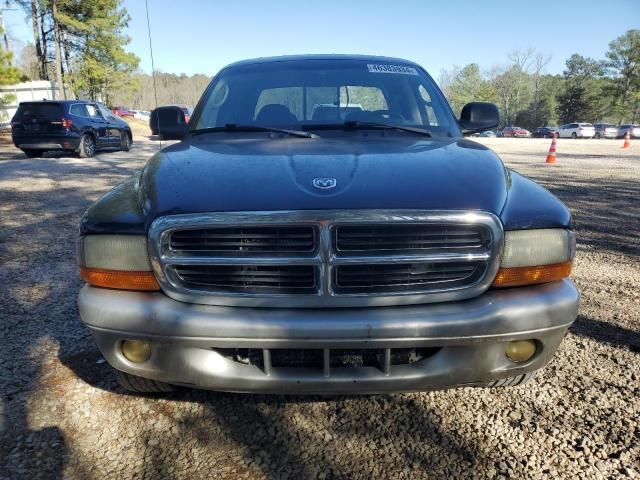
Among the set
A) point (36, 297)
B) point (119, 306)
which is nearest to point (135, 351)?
point (119, 306)

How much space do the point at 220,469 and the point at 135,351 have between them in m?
0.58

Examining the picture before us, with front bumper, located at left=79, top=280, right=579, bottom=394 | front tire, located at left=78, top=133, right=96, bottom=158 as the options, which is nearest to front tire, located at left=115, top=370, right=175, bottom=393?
front bumper, located at left=79, top=280, right=579, bottom=394

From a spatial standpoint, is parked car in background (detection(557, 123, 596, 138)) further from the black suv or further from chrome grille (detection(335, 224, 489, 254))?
chrome grille (detection(335, 224, 489, 254))

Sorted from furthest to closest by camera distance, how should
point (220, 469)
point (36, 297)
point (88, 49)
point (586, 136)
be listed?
point (586, 136) < point (88, 49) < point (36, 297) < point (220, 469)

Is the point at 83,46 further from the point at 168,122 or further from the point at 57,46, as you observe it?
the point at 168,122

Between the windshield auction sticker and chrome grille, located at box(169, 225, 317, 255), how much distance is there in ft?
6.55

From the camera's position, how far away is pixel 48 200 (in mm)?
7906

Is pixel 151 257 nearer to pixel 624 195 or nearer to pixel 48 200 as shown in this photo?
pixel 48 200

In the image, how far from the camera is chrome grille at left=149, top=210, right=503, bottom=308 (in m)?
1.88

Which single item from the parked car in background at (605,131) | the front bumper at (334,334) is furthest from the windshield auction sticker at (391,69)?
the parked car in background at (605,131)

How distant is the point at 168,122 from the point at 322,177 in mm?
1814

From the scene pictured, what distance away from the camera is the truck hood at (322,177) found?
1936 millimetres

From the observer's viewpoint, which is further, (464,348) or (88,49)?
(88,49)

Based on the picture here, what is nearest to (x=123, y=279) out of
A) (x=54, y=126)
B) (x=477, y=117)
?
(x=477, y=117)
